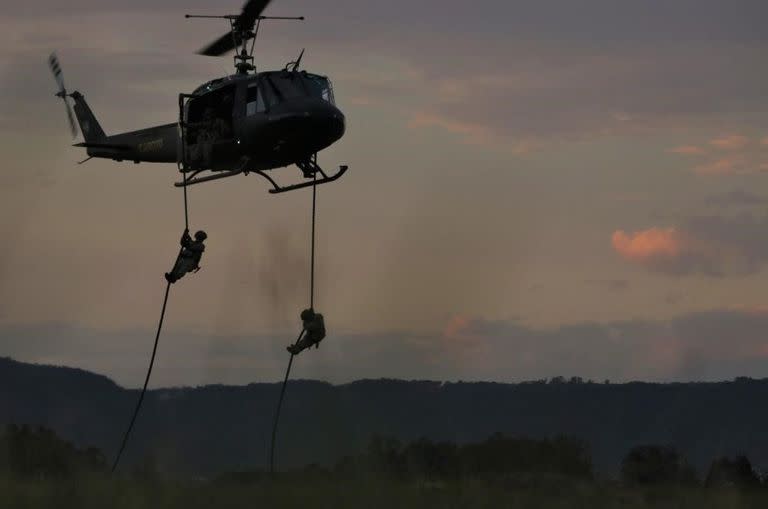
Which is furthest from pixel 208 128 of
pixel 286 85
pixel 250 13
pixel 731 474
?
pixel 731 474

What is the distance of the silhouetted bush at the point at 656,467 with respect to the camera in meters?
30.8

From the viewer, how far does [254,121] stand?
123 ft

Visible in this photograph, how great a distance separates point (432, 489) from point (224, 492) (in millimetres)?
3786

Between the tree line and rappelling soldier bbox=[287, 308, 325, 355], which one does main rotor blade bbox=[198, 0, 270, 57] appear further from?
the tree line

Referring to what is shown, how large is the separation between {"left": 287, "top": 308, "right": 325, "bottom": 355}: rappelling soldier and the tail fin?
11.8m

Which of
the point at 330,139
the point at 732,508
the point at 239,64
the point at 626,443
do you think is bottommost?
the point at 732,508

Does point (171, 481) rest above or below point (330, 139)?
below

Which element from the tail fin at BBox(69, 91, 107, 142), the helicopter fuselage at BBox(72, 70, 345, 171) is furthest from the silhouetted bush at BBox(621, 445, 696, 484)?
the tail fin at BBox(69, 91, 107, 142)

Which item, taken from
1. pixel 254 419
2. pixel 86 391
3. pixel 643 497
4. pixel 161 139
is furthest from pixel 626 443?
pixel 86 391

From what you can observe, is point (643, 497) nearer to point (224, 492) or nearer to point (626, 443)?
point (224, 492)

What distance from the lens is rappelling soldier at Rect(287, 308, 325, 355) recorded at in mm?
36125

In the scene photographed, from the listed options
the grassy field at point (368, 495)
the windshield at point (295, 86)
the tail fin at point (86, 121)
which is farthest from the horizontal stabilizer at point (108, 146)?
the grassy field at point (368, 495)

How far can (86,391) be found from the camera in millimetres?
73125

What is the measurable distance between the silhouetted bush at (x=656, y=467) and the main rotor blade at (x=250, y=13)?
533 inches
